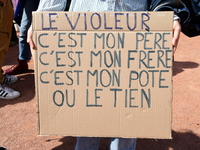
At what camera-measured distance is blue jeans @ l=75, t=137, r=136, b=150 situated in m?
1.94

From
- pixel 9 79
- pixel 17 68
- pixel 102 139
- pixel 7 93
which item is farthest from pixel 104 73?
pixel 17 68

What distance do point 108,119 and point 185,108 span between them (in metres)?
1.80

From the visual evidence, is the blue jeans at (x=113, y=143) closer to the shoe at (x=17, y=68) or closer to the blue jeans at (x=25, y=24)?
the blue jeans at (x=25, y=24)

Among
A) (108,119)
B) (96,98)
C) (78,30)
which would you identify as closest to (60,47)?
(78,30)

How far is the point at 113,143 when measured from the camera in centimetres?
197

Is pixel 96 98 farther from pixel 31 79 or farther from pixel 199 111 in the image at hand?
pixel 31 79

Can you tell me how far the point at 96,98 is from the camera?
5.56ft

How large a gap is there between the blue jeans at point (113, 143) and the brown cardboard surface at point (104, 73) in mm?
233

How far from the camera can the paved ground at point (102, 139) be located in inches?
104

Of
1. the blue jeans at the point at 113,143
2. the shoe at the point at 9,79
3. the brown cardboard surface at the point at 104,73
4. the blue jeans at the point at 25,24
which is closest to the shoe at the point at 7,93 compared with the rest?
the shoe at the point at 9,79

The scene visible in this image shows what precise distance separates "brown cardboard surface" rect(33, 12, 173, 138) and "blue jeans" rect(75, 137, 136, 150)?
0.23 m

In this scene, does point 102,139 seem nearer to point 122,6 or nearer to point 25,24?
point 122,6

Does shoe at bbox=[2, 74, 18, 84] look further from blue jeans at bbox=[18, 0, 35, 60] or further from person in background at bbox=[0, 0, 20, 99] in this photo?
person in background at bbox=[0, 0, 20, 99]

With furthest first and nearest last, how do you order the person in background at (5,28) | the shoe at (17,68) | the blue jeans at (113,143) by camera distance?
1. the shoe at (17,68)
2. the person in background at (5,28)
3. the blue jeans at (113,143)
